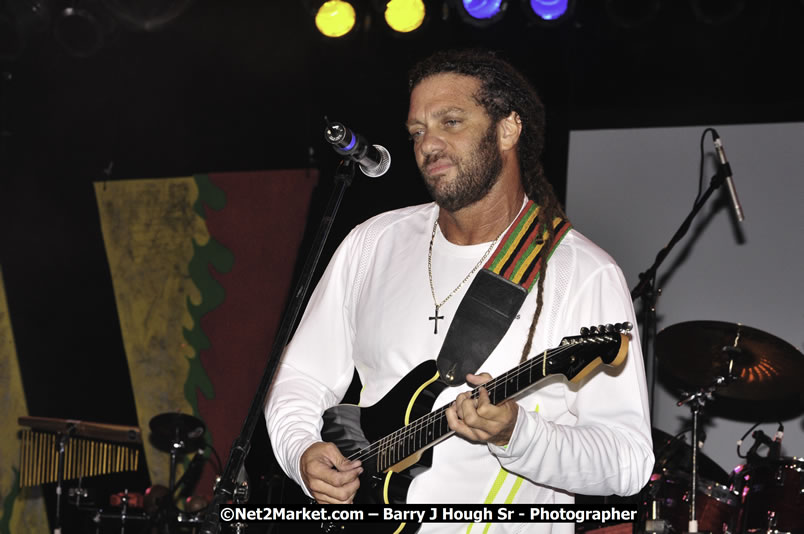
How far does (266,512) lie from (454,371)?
711 millimetres

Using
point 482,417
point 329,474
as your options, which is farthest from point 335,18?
point 482,417

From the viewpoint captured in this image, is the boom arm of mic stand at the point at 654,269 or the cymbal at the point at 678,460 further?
the cymbal at the point at 678,460

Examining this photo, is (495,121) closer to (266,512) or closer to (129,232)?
(266,512)

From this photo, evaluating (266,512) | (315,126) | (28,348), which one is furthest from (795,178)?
(28,348)

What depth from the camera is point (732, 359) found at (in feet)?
16.1

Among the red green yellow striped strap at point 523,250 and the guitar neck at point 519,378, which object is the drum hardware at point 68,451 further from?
the red green yellow striped strap at point 523,250

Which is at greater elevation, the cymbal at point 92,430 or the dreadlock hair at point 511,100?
the dreadlock hair at point 511,100

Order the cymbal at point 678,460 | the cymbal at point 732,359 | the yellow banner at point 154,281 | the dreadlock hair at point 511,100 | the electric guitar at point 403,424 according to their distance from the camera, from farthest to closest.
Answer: the yellow banner at point 154,281 → the cymbal at point 678,460 → the cymbal at point 732,359 → the dreadlock hair at point 511,100 → the electric guitar at point 403,424

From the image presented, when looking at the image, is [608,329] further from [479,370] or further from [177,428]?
[177,428]

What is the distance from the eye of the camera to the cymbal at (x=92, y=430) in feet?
20.7

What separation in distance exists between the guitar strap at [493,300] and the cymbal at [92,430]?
4252 millimetres

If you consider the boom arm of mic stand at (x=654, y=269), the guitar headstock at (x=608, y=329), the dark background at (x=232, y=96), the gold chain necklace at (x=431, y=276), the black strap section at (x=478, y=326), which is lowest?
the guitar headstock at (x=608, y=329)

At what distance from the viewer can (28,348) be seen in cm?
748

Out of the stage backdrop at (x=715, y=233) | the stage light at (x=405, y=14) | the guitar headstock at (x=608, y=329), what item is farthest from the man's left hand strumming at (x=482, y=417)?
the stage light at (x=405, y=14)
